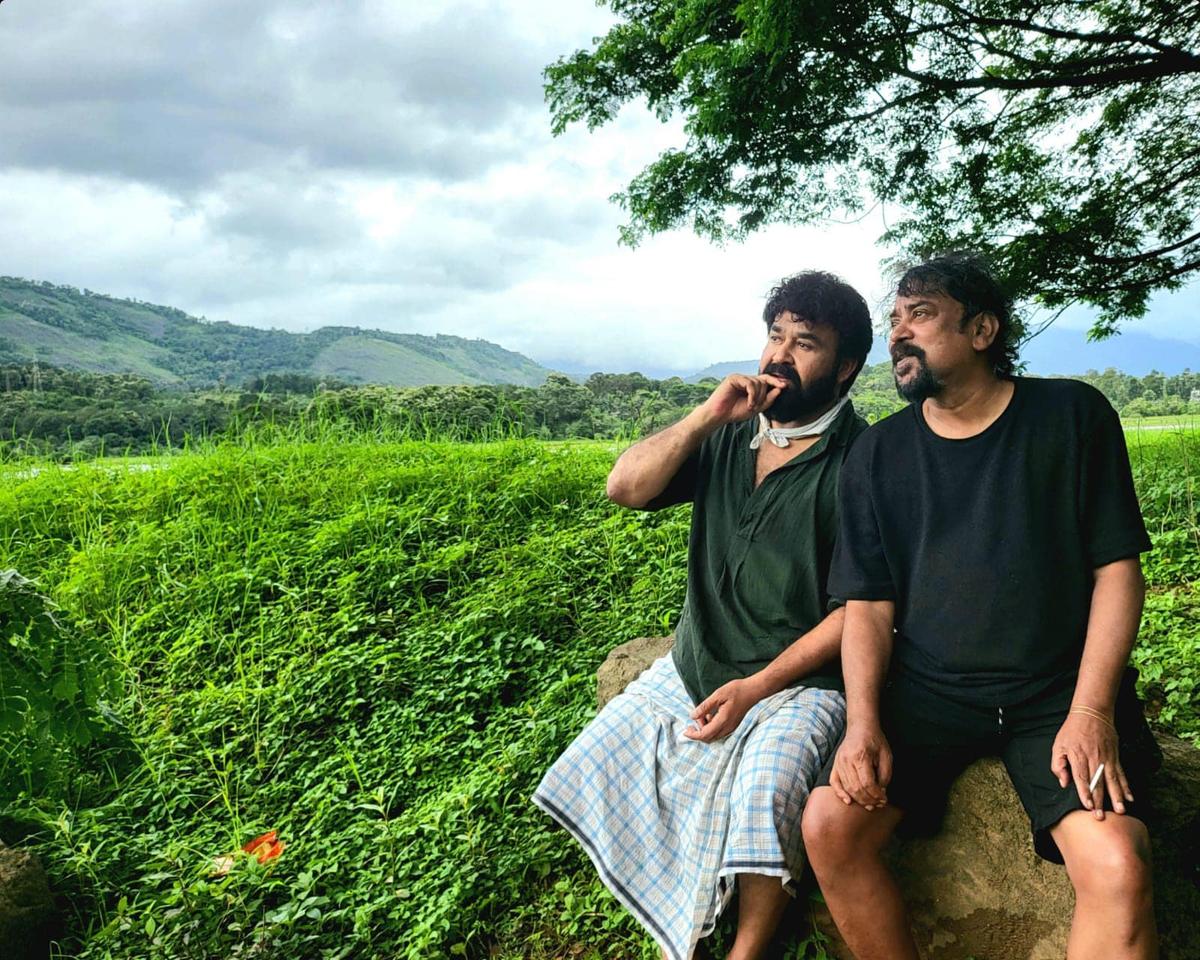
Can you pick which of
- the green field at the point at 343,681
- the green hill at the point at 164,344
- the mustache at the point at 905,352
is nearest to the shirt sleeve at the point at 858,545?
the mustache at the point at 905,352

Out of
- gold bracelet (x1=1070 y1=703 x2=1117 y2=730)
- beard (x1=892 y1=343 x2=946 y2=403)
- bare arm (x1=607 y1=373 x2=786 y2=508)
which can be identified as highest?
beard (x1=892 y1=343 x2=946 y2=403)

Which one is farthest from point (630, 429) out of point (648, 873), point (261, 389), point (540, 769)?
point (648, 873)

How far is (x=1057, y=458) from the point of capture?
2.05m

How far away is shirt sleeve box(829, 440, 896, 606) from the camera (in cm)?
223

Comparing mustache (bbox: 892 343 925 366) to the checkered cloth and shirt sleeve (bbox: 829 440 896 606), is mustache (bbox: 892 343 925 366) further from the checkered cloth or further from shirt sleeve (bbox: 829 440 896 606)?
the checkered cloth

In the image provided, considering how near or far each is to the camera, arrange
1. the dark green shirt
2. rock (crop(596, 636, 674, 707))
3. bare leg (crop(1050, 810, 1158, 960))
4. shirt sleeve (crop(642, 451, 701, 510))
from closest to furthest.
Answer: bare leg (crop(1050, 810, 1158, 960)) < the dark green shirt < shirt sleeve (crop(642, 451, 701, 510)) < rock (crop(596, 636, 674, 707))

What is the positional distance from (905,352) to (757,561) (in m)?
0.72

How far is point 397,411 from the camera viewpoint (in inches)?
325

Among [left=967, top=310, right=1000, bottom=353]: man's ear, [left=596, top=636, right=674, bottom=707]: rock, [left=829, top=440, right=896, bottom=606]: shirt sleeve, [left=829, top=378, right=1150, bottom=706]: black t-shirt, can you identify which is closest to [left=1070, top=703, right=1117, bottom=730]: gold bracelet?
[left=829, top=378, right=1150, bottom=706]: black t-shirt

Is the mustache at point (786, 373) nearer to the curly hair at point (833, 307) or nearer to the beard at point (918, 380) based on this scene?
the curly hair at point (833, 307)

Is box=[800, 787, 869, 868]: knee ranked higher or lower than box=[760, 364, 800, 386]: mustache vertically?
lower

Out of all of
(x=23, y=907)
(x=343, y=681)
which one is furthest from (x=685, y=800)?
(x=343, y=681)

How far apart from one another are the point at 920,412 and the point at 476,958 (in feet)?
6.94

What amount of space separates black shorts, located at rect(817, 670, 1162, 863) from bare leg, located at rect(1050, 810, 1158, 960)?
9 centimetres
